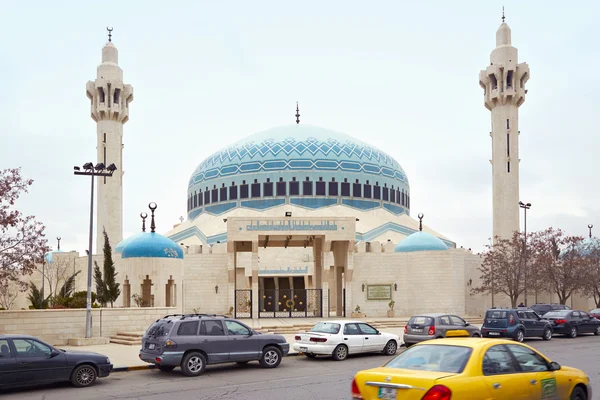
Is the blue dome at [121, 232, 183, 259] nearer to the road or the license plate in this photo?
the road

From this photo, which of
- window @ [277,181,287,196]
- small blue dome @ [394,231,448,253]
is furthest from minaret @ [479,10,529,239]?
window @ [277,181,287,196]

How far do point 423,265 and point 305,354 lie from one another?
71.8ft

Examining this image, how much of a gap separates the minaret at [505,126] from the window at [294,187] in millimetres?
15722

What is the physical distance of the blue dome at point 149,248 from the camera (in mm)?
34000

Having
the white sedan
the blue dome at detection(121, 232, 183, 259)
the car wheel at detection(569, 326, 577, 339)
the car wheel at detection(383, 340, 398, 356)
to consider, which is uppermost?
the blue dome at detection(121, 232, 183, 259)

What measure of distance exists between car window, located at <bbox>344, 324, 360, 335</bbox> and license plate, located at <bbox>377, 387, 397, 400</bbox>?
1106 centimetres

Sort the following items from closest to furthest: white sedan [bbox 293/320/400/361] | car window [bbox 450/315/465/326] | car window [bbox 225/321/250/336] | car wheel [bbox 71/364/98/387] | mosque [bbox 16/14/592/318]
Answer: car wheel [bbox 71/364/98/387] → car window [bbox 225/321/250/336] → white sedan [bbox 293/320/400/361] → car window [bbox 450/315/465/326] → mosque [bbox 16/14/592/318]

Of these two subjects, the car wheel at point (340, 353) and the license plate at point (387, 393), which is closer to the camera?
the license plate at point (387, 393)

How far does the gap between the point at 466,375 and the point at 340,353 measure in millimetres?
11218

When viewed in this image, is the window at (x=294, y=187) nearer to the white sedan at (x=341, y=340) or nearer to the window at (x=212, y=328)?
the white sedan at (x=341, y=340)

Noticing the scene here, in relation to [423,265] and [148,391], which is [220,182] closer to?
[423,265]

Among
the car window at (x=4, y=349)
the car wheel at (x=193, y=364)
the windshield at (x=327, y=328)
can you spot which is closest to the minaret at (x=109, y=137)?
the windshield at (x=327, y=328)

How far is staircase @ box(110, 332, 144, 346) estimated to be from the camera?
24.3m

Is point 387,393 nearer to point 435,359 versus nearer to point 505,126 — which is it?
point 435,359
